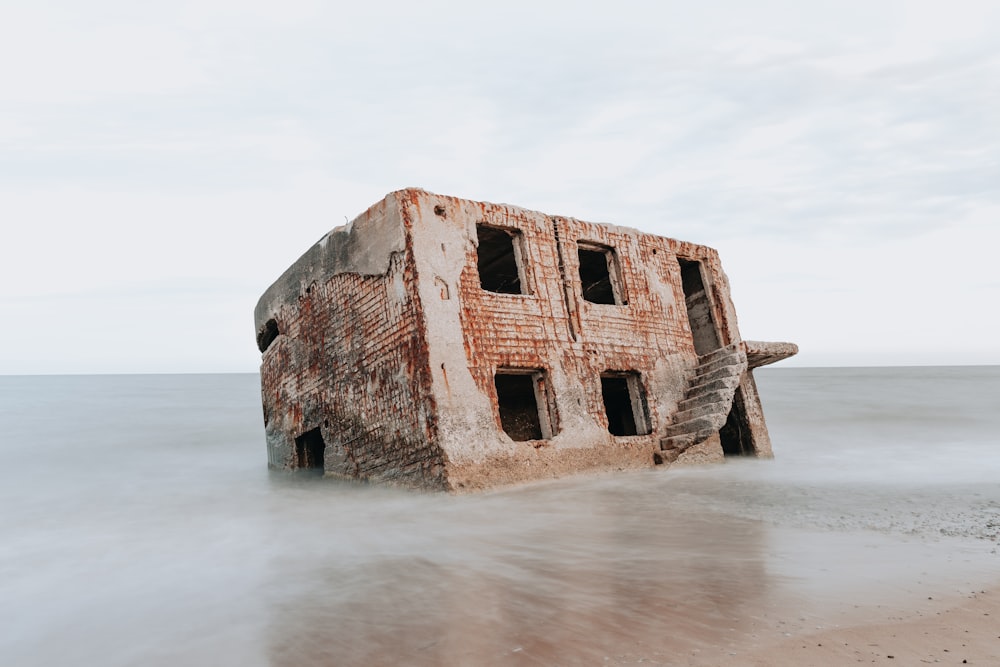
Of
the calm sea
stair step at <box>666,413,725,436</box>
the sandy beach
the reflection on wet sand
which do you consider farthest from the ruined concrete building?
→ the sandy beach

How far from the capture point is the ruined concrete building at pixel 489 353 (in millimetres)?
7727

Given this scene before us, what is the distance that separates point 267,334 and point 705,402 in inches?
305

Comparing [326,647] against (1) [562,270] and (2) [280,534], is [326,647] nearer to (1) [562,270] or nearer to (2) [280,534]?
(2) [280,534]

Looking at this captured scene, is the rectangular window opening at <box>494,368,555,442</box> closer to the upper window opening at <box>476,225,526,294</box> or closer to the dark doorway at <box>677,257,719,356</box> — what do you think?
the upper window opening at <box>476,225,526,294</box>

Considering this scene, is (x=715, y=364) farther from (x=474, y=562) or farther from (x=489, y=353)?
(x=474, y=562)

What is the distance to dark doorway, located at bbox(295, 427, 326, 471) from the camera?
1088cm

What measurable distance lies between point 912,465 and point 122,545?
10.7 m

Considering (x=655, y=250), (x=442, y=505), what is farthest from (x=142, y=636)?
(x=655, y=250)

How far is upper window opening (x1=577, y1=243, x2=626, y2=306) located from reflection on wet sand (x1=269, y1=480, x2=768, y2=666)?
5.37 metres

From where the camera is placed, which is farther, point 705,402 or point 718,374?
point 718,374

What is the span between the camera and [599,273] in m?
12.4

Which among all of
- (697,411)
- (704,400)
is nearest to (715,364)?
(704,400)

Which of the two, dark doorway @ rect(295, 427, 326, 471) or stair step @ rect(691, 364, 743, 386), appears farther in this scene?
dark doorway @ rect(295, 427, 326, 471)

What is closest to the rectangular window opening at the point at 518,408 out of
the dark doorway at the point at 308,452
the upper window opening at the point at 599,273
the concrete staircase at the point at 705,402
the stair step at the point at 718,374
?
the upper window opening at the point at 599,273
